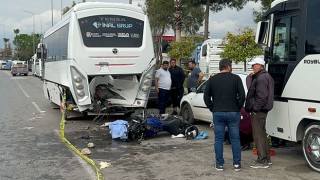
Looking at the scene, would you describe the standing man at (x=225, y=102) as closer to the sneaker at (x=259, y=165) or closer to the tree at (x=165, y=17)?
the sneaker at (x=259, y=165)

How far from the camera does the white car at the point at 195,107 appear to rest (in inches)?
425

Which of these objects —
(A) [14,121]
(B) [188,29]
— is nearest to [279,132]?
(A) [14,121]

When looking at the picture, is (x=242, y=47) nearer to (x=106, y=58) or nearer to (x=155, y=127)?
(x=106, y=58)

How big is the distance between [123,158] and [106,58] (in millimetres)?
4129

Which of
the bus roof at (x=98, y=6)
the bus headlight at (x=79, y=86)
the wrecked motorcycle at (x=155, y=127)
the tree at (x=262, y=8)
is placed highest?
the tree at (x=262, y=8)

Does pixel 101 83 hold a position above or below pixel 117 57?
below

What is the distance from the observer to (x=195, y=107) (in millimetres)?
11219

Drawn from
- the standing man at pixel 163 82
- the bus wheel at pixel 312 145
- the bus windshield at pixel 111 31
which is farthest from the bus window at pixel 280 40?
the standing man at pixel 163 82

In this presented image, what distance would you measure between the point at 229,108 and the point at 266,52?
5.05ft

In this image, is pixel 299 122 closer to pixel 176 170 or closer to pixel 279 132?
pixel 279 132

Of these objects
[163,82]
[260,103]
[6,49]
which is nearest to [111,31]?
[163,82]

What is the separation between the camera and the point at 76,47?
10.9 m

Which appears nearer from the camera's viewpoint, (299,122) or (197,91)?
(299,122)

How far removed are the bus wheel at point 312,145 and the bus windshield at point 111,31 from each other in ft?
20.4
